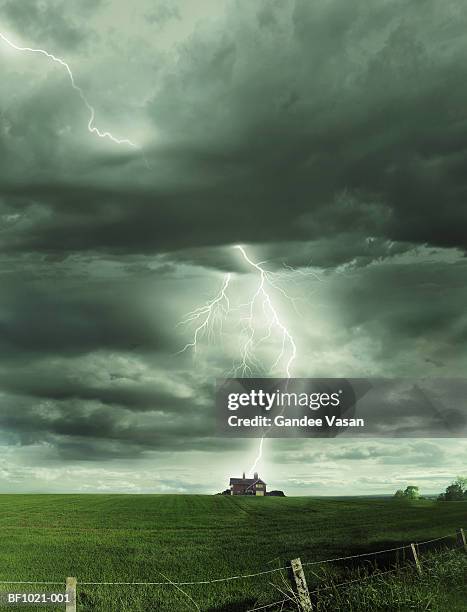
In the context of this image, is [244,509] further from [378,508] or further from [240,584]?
[240,584]

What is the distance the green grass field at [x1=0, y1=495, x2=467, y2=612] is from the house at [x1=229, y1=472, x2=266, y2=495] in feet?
60.7

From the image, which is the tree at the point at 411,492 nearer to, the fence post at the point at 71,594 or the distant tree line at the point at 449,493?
the distant tree line at the point at 449,493

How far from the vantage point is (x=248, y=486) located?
271 ft

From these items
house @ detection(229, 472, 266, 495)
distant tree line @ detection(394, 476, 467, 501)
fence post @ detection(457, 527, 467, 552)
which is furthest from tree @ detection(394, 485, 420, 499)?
fence post @ detection(457, 527, 467, 552)

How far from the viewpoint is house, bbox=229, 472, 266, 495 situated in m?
81.8

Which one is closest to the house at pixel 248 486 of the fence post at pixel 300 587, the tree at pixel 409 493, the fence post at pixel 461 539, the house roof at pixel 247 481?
the house roof at pixel 247 481

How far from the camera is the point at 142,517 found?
5062 cm

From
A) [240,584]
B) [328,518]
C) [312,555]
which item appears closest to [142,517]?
[328,518]

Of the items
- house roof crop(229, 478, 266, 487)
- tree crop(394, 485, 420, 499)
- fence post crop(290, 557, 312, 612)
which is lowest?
fence post crop(290, 557, 312, 612)

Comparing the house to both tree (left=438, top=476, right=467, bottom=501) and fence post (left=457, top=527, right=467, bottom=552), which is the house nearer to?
tree (left=438, top=476, right=467, bottom=501)

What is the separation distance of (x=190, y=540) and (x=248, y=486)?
155ft

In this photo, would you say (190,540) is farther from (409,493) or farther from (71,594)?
(409,493)

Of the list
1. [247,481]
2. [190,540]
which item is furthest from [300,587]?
[247,481]

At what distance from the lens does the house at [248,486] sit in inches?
3221
